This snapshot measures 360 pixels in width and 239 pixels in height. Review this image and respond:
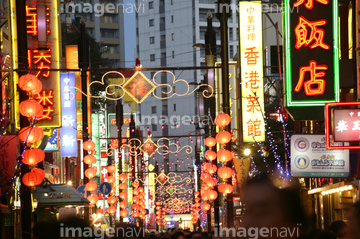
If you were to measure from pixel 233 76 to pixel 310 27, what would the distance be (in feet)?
57.7

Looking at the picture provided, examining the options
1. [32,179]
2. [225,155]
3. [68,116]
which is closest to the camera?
[32,179]

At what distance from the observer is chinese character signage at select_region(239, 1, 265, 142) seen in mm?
23859

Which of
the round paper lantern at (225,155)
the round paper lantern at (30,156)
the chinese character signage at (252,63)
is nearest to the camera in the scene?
the round paper lantern at (30,156)

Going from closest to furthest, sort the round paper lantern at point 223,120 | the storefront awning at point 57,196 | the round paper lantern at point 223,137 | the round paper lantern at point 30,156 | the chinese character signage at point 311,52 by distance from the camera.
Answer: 1. the round paper lantern at point 30,156
2. the chinese character signage at point 311,52
3. the round paper lantern at point 223,120
4. the round paper lantern at point 223,137
5. the storefront awning at point 57,196

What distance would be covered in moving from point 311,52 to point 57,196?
46.2ft

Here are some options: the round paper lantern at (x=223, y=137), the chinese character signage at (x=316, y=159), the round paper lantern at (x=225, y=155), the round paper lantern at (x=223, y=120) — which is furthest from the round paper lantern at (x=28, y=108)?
the round paper lantern at (x=225, y=155)

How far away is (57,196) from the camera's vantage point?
2573 cm

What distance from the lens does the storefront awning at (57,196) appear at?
82.7 feet

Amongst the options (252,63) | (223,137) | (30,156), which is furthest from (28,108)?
(252,63)

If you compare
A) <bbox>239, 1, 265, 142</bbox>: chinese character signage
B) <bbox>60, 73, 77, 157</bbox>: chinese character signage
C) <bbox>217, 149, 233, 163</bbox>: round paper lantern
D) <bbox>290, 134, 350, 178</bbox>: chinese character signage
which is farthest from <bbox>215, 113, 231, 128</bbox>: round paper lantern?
<bbox>60, 73, 77, 157</bbox>: chinese character signage

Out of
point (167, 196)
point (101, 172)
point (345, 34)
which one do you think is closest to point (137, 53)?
point (167, 196)

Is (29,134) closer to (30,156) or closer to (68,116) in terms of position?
(30,156)

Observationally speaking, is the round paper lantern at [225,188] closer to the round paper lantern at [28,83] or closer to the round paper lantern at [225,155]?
the round paper lantern at [225,155]

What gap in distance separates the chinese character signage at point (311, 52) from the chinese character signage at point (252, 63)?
25.4 ft
